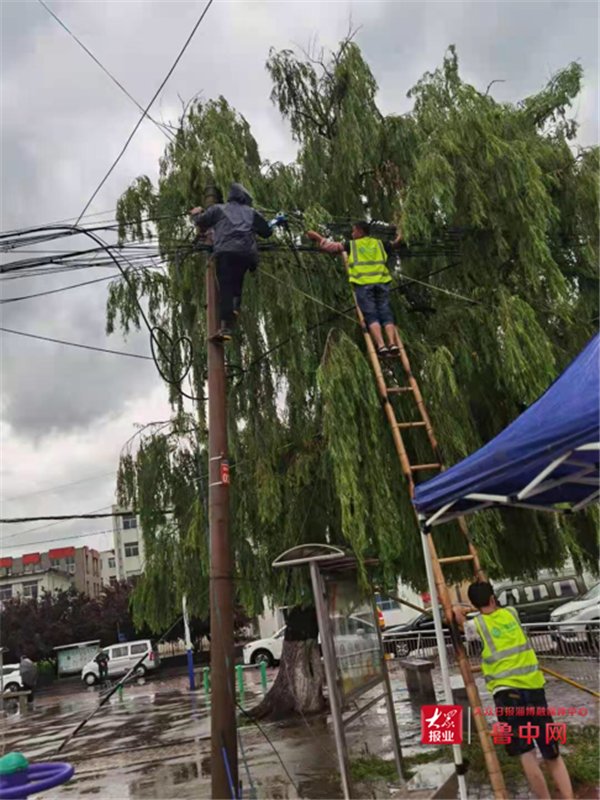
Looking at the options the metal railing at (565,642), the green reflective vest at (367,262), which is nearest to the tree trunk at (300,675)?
the metal railing at (565,642)

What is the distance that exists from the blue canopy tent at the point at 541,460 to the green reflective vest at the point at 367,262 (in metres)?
3.04

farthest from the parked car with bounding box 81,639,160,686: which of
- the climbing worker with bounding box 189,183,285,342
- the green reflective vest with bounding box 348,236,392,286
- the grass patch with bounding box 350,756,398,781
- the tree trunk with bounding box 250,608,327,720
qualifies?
the climbing worker with bounding box 189,183,285,342

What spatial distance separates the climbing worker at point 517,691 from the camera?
461 centimetres

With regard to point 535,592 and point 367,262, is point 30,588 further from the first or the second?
point 367,262

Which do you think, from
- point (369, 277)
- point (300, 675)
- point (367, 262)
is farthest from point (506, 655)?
point (300, 675)

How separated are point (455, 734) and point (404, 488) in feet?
9.80

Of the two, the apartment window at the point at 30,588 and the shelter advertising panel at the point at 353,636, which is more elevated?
the apartment window at the point at 30,588

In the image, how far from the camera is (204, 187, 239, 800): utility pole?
468 cm

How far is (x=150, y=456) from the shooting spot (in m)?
10.5

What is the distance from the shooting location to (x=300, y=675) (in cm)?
1140

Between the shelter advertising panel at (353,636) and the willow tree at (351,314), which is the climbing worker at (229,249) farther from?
the shelter advertising panel at (353,636)

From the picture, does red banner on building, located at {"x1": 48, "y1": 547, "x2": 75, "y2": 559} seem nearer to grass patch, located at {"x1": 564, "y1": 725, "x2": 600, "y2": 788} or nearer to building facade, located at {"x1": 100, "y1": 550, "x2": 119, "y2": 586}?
building facade, located at {"x1": 100, "y1": 550, "x2": 119, "y2": 586}

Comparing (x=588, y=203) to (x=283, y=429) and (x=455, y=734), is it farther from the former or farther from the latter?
(x=455, y=734)

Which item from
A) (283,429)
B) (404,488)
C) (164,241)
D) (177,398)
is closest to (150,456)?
(177,398)
